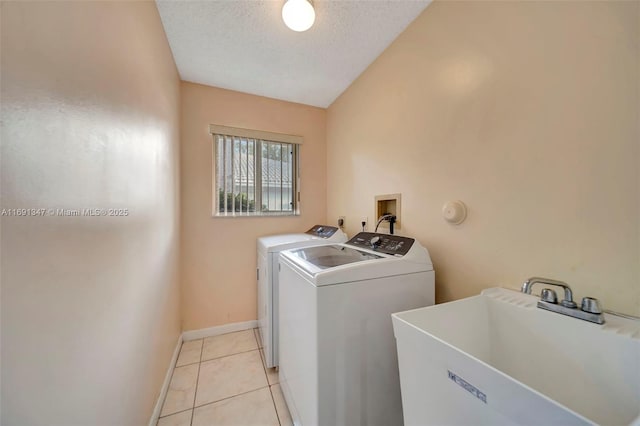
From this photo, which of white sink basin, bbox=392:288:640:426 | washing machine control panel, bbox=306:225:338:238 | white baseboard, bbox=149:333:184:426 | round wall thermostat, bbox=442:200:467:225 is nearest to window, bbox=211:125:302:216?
washing machine control panel, bbox=306:225:338:238

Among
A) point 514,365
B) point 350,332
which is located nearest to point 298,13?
point 350,332

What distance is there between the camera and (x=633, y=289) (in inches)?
26.9

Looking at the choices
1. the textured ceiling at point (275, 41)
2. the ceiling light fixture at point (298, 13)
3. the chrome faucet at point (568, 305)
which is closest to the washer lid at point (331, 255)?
the chrome faucet at point (568, 305)

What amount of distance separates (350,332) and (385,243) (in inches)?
23.2

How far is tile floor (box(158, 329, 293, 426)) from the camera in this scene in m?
1.34

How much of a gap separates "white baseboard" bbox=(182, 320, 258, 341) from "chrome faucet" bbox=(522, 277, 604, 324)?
238 cm

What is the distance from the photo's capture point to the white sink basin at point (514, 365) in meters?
0.50

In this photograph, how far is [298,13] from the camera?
129 centimetres

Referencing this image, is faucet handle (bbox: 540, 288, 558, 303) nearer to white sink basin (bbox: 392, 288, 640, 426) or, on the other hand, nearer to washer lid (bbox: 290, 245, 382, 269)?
white sink basin (bbox: 392, 288, 640, 426)

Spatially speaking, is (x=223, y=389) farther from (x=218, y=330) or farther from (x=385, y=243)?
(x=385, y=243)

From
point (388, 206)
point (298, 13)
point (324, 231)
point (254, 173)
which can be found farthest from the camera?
point (254, 173)

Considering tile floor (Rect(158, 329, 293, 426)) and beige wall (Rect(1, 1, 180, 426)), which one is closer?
beige wall (Rect(1, 1, 180, 426))

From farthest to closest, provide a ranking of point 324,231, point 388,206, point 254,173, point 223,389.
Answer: point 254,173
point 324,231
point 388,206
point 223,389

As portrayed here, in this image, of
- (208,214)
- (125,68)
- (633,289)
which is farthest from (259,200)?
(633,289)
